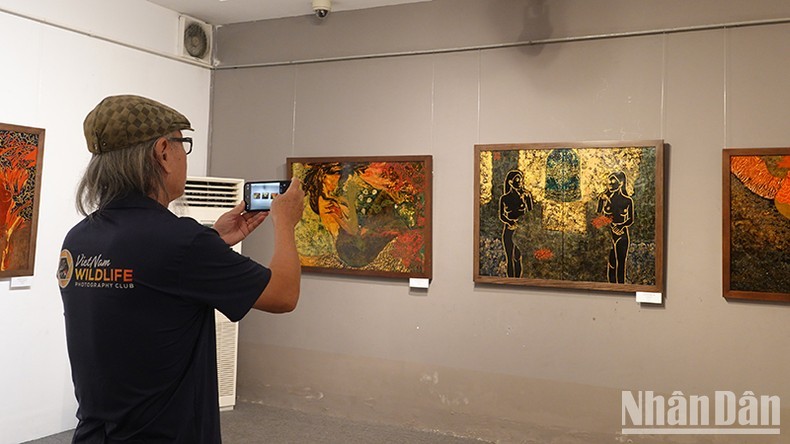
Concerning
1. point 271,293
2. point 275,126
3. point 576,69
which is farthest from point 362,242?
point 271,293

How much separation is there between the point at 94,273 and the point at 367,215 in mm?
3239

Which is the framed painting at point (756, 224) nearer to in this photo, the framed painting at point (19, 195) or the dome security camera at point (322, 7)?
the dome security camera at point (322, 7)

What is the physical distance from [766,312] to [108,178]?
3.59 m

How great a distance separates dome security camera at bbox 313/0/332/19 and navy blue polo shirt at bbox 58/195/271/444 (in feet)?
11.5

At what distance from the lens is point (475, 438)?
434 cm

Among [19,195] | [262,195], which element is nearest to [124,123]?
[262,195]

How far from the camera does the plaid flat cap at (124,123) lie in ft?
5.04

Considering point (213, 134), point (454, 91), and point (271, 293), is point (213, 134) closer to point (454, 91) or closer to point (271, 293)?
point (454, 91)

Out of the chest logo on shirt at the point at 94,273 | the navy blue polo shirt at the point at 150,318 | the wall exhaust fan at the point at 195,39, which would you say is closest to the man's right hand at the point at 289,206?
the navy blue polo shirt at the point at 150,318

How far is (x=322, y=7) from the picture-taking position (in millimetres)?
4684

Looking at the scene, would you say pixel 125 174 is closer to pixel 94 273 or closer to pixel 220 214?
pixel 94 273

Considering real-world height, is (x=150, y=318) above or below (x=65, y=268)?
below

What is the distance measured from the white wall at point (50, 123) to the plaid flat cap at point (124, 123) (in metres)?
2.98

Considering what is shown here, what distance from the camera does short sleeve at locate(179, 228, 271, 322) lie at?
1.46 meters
